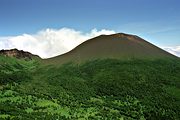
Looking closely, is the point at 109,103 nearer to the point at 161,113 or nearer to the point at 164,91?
the point at 161,113

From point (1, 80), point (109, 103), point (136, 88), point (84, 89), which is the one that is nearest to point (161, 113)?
point (109, 103)

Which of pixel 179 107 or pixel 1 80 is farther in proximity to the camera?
pixel 1 80

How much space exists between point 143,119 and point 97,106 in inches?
941

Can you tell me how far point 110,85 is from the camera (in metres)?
199

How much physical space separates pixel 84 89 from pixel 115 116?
58.9 m

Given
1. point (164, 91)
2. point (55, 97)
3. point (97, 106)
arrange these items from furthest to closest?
point (164, 91) → point (55, 97) → point (97, 106)

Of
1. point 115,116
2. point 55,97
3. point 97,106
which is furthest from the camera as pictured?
point 55,97

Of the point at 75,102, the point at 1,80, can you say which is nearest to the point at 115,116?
the point at 75,102

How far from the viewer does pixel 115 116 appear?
445ft

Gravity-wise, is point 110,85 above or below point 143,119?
above

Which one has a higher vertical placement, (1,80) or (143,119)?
(1,80)

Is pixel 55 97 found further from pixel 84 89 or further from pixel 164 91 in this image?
pixel 164 91


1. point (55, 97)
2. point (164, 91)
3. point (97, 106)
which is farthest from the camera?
point (164, 91)

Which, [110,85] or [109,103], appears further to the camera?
[110,85]
